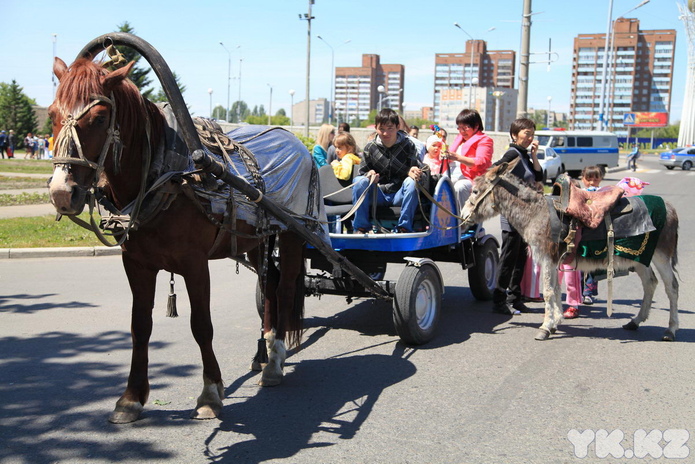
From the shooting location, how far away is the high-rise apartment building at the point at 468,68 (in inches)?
6083

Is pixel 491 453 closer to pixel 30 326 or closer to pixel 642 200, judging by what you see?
pixel 642 200

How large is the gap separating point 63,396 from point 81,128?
7.52 feet

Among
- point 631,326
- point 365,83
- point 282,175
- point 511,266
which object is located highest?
point 365,83

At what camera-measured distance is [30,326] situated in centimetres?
703

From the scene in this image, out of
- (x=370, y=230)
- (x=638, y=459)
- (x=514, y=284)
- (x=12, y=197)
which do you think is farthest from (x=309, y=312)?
(x=12, y=197)

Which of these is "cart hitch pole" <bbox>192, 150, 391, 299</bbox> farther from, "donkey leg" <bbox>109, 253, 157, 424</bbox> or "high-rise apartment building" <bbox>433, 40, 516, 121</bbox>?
"high-rise apartment building" <bbox>433, 40, 516, 121</bbox>

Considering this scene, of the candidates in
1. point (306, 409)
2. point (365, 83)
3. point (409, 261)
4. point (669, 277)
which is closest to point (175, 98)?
point (306, 409)

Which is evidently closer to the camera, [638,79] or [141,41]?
[141,41]

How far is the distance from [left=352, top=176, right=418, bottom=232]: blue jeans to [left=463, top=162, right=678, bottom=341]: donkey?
792mm

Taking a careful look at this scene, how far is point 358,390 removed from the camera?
213 inches

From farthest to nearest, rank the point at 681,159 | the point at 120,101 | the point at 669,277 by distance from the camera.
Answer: the point at 681,159 → the point at 669,277 → the point at 120,101

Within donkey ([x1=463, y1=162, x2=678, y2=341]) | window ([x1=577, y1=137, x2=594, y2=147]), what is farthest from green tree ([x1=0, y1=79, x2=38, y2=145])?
donkey ([x1=463, y1=162, x2=678, y2=341])

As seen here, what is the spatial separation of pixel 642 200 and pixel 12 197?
1738cm

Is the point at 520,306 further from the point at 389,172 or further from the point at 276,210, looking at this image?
the point at 276,210
